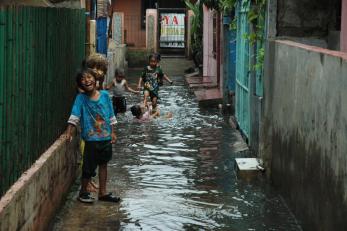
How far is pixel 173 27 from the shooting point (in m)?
36.4

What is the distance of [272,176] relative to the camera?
8.95 m

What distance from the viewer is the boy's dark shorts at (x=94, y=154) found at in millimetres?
7785

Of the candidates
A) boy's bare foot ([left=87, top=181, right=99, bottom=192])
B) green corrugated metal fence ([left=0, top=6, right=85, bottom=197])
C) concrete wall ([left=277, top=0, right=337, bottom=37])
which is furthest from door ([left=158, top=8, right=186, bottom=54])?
boy's bare foot ([left=87, top=181, right=99, bottom=192])

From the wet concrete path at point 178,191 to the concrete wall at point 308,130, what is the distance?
0.43m

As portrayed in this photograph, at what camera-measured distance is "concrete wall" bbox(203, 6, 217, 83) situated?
72.6 ft

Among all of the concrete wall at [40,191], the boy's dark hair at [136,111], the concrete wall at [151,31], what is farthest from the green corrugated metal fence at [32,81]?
the concrete wall at [151,31]

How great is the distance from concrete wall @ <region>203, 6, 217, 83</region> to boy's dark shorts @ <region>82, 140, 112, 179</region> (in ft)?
45.2

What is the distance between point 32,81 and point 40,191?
1.05m

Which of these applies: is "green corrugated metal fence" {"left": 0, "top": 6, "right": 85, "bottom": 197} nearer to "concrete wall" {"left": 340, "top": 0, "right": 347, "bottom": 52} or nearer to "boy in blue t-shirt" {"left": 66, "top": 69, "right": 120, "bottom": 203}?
"boy in blue t-shirt" {"left": 66, "top": 69, "right": 120, "bottom": 203}

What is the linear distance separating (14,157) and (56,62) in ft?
7.80

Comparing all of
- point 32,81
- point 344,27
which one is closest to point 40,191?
point 32,81

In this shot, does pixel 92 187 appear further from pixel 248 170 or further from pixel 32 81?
pixel 32 81

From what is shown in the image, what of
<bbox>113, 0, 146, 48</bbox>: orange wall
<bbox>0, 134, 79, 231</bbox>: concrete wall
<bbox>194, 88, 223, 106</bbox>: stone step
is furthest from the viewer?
<bbox>113, 0, 146, 48</bbox>: orange wall

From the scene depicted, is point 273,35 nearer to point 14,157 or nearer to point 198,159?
point 198,159
